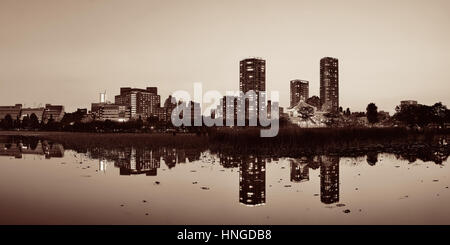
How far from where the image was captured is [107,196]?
17094 millimetres

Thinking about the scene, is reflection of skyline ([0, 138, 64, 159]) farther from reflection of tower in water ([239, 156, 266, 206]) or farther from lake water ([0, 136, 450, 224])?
reflection of tower in water ([239, 156, 266, 206])

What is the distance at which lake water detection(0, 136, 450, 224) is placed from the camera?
13609mm

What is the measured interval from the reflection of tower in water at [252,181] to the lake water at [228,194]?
5 centimetres

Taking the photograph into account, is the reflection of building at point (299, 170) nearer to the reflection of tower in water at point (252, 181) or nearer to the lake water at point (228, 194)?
the lake water at point (228, 194)

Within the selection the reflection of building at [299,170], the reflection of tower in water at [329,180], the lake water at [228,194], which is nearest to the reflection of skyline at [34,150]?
the lake water at [228,194]

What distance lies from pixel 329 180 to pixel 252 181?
171 inches

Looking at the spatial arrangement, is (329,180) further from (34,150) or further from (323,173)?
(34,150)

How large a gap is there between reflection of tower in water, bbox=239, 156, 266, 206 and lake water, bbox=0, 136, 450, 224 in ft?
0.16

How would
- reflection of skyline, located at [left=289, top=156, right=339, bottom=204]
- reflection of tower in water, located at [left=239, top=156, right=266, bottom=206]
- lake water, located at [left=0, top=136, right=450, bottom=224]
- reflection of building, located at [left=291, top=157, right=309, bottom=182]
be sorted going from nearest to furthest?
lake water, located at [left=0, top=136, right=450, bottom=224] < reflection of tower in water, located at [left=239, top=156, right=266, bottom=206] < reflection of skyline, located at [left=289, top=156, right=339, bottom=204] < reflection of building, located at [left=291, top=157, right=309, bottom=182]

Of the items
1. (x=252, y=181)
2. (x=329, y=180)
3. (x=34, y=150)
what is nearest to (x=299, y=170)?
(x=329, y=180)

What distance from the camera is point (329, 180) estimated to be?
21453 mm

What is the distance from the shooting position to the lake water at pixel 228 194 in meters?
13.6

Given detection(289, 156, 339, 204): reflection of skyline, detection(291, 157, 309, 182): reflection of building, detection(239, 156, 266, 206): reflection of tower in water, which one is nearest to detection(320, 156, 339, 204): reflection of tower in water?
detection(289, 156, 339, 204): reflection of skyline
